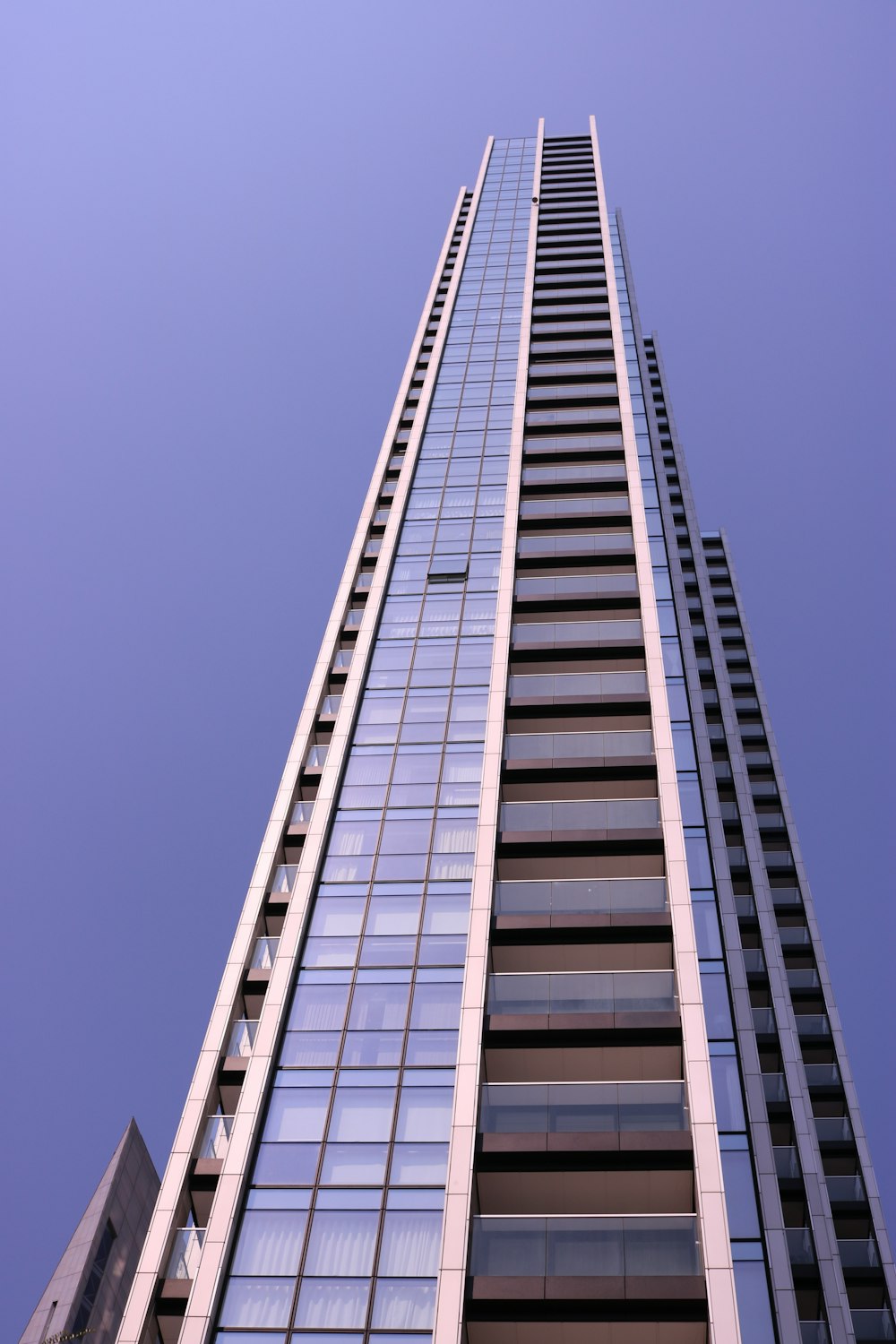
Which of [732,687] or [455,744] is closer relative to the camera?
[455,744]

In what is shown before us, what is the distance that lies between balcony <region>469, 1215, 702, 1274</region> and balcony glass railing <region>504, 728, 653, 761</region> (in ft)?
53.2

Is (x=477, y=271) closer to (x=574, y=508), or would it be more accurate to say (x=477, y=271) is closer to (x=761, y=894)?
(x=574, y=508)

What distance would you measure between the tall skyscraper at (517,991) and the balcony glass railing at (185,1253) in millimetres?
91

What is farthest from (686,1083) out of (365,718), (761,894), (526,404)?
(526,404)

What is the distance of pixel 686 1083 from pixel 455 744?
15399 mm

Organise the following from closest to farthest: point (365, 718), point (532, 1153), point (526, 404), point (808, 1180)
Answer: point (532, 1153) → point (808, 1180) → point (365, 718) → point (526, 404)

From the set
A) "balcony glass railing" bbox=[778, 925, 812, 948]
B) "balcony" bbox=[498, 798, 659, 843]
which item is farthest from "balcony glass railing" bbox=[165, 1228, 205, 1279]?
"balcony glass railing" bbox=[778, 925, 812, 948]

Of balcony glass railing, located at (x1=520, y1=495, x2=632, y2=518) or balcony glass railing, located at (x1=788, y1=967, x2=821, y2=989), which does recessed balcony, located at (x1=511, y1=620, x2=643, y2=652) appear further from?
balcony glass railing, located at (x1=788, y1=967, x2=821, y2=989)

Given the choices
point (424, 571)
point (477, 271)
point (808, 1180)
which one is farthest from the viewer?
point (477, 271)

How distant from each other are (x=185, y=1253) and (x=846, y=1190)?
26.7m

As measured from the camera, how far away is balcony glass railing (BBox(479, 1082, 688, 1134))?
30.7m

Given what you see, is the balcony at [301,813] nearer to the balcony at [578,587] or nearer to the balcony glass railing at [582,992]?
the balcony glass railing at [582,992]

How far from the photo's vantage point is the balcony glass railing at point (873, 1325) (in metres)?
41.9

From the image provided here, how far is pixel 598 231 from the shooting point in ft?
267
